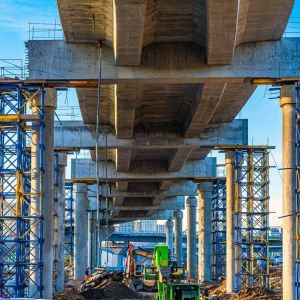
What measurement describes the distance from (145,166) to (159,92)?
22410 millimetres

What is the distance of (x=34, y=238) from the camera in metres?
30.4

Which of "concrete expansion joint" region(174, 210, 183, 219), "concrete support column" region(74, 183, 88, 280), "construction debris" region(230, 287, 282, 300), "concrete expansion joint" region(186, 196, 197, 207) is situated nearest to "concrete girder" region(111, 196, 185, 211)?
"concrete expansion joint" region(174, 210, 183, 219)

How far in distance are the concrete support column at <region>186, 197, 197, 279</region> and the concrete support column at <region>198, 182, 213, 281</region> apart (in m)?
9.78

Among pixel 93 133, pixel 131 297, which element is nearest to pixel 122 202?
pixel 131 297

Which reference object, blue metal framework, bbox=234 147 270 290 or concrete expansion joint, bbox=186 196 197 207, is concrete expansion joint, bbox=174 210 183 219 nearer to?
concrete expansion joint, bbox=186 196 197 207

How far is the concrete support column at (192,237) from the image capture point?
7288 cm

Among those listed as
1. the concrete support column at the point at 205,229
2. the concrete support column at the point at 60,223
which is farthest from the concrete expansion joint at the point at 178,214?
the concrete support column at the point at 60,223

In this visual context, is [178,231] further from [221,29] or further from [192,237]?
[221,29]

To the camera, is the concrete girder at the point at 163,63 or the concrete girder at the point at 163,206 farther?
the concrete girder at the point at 163,206

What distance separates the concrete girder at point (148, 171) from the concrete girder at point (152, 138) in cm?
1238

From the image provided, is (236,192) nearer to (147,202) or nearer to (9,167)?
(9,167)

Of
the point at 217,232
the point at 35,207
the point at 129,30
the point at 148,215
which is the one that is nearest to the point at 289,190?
the point at 129,30

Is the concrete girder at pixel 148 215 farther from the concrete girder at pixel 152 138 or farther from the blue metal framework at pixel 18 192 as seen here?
the blue metal framework at pixel 18 192

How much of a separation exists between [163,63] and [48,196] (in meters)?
8.07
